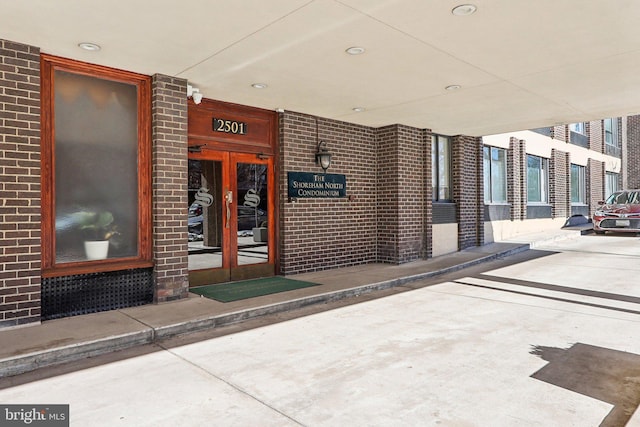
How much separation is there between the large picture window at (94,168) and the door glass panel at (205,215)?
1.06 metres

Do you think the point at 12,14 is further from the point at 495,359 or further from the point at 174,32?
the point at 495,359

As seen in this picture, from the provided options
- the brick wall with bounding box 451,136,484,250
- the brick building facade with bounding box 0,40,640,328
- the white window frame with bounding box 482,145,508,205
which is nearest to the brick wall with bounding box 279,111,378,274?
the brick building facade with bounding box 0,40,640,328

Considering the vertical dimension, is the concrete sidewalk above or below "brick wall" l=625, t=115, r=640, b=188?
below

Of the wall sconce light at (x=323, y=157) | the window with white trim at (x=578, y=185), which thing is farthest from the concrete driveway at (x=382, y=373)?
the window with white trim at (x=578, y=185)

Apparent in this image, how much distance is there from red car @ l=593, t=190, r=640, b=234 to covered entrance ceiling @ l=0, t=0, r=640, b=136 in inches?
364

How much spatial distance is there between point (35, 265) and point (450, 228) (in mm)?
9095

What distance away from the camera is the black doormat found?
→ 621 cm

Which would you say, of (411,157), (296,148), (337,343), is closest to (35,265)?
(337,343)

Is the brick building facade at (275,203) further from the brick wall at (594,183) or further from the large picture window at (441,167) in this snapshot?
the brick wall at (594,183)

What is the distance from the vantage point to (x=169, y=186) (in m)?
5.89

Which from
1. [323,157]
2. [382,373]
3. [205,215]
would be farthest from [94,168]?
[382,373]

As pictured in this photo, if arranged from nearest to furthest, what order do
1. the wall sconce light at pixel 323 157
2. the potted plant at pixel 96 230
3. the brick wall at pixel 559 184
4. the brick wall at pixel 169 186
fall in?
the potted plant at pixel 96 230, the brick wall at pixel 169 186, the wall sconce light at pixel 323 157, the brick wall at pixel 559 184

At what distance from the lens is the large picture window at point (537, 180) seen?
52.0 feet

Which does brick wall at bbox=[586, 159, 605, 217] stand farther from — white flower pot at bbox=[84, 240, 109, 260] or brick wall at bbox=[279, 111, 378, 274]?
white flower pot at bbox=[84, 240, 109, 260]
